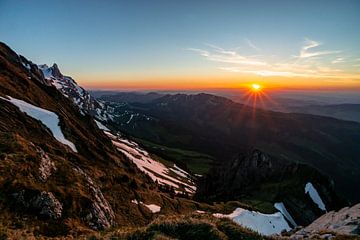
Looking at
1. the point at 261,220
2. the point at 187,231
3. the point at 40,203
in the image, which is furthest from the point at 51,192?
the point at 261,220

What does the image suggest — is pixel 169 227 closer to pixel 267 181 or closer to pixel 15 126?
pixel 15 126

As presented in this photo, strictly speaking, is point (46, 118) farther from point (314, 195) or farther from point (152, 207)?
point (314, 195)

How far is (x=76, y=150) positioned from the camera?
74812 millimetres

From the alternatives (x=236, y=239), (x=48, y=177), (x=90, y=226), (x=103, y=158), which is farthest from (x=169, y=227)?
(x=103, y=158)

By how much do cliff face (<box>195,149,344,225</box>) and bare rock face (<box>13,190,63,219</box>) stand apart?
239 feet

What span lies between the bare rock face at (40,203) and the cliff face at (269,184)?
72.7 m

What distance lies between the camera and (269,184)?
4252 inches

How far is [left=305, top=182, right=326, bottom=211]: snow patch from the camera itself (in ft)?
308

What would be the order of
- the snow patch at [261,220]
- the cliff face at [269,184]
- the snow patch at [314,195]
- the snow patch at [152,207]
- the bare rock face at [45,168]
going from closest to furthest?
the bare rock face at [45,168]
the snow patch at [152,207]
the snow patch at [261,220]
the cliff face at [269,184]
the snow patch at [314,195]

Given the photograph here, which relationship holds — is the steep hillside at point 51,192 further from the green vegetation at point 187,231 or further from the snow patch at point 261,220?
the snow patch at point 261,220

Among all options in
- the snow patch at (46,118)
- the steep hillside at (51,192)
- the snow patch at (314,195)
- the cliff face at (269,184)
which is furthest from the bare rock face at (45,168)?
the snow patch at (314,195)

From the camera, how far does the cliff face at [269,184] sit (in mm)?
90294

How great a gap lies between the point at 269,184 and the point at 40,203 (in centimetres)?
9356

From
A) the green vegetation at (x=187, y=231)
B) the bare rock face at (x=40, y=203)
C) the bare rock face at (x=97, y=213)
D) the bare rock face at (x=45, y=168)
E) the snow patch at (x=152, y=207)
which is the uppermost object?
the green vegetation at (x=187, y=231)
